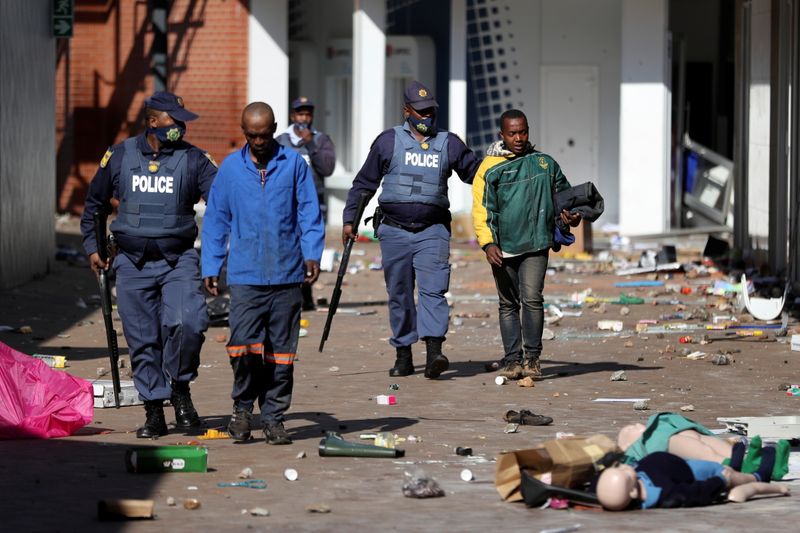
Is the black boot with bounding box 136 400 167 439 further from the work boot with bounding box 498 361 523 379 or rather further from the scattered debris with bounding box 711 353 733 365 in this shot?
the scattered debris with bounding box 711 353 733 365

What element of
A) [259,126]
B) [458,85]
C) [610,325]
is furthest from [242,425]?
[458,85]

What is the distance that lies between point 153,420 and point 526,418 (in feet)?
7.15

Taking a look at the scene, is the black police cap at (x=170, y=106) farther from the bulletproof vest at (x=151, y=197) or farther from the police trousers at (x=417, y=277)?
the police trousers at (x=417, y=277)

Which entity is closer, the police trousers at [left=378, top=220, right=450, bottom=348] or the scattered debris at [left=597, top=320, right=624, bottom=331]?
the police trousers at [left=378, top=220, right=450, bottom=348]

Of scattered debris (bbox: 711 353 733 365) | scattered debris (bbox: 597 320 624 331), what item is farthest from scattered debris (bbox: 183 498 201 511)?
scattered debris (bbox: 597 320 624 331)

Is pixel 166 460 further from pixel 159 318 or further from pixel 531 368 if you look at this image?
pixel 531 368

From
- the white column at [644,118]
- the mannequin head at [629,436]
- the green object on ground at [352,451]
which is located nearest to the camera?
the mannequin head at [629,436]

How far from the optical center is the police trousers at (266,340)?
28.5 feet

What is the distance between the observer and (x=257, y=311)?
8.70 m

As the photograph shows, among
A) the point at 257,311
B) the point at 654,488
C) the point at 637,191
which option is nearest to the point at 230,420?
the point at 257,311

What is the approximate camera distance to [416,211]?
38.0 feet


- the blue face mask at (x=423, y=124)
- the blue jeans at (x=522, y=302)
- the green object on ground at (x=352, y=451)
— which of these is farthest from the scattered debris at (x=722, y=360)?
the green object on ground at (x=352, y=451)

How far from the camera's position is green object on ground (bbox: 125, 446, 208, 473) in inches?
309

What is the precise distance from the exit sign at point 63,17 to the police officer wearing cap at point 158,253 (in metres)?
11.0
